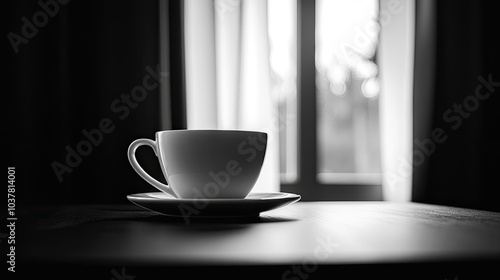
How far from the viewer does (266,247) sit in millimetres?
437

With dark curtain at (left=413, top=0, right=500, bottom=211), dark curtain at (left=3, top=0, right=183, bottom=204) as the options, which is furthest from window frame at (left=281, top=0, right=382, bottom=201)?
dark curtain at (left=3, top=0, right=183, bottom=204)

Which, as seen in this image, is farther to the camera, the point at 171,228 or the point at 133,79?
the point at 133,79

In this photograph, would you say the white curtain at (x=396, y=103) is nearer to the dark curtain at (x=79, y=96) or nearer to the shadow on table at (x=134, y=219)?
the dark curtain at (x=79, y=96)

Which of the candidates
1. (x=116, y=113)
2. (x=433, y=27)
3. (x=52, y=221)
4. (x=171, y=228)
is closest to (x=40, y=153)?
(x=116, y=113)

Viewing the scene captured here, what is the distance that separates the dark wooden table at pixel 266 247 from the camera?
0.36 metres

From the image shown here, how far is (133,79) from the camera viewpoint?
5.90 feet

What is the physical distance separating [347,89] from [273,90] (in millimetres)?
369

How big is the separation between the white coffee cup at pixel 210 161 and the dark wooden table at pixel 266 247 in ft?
0.22

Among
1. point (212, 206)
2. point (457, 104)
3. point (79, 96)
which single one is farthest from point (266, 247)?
point (457, 104)

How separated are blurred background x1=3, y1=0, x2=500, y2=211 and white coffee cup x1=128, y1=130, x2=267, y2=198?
43.5 inches

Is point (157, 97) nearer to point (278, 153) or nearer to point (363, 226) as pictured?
point (278, 153)

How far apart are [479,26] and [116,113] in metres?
1.34

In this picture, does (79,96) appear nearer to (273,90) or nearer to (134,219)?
(273,90)

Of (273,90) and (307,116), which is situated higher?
(273,90)
